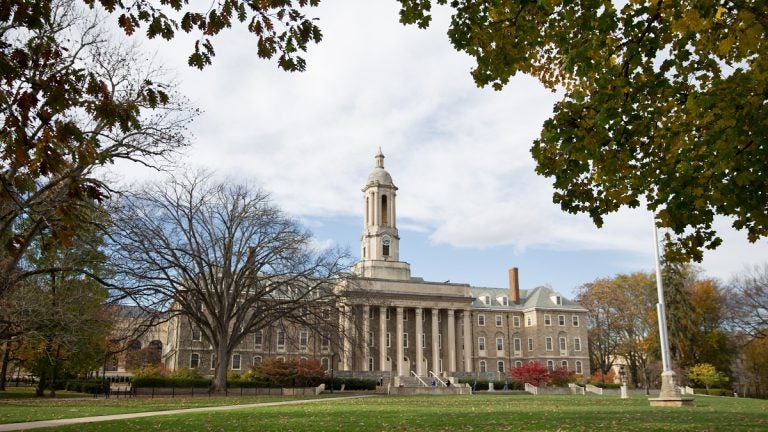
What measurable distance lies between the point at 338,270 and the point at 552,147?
94.3 feet

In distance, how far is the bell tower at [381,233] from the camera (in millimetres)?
77625

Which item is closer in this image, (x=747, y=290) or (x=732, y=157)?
(x=732, y=157)

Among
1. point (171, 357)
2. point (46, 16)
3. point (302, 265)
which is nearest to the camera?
point (46, 16)

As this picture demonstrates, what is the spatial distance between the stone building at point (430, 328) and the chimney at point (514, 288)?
0.14 meters

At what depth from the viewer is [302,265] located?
1433 inches

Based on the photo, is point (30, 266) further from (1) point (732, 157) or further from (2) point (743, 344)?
(2) point (743, 344)

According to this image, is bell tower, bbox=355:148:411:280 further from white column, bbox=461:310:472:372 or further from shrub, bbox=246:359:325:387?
shrub, bbox=246:359:325:387

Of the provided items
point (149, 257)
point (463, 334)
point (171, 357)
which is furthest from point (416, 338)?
point (149, 257)

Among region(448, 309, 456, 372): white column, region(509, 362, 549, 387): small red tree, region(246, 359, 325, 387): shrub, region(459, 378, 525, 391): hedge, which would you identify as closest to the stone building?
region(448, 309, 456, 372): white column

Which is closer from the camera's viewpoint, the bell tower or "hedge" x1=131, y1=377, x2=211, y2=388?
"hedge" x1=131, y1=377, x2=211, y2=388

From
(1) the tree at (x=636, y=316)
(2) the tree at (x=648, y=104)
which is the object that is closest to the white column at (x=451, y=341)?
(1) the tree at (x=636, y=316)

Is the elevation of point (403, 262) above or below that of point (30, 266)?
above

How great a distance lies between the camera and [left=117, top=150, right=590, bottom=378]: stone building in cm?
7025

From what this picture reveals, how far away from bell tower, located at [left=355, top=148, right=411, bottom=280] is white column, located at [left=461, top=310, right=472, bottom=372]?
8559 millimetres
